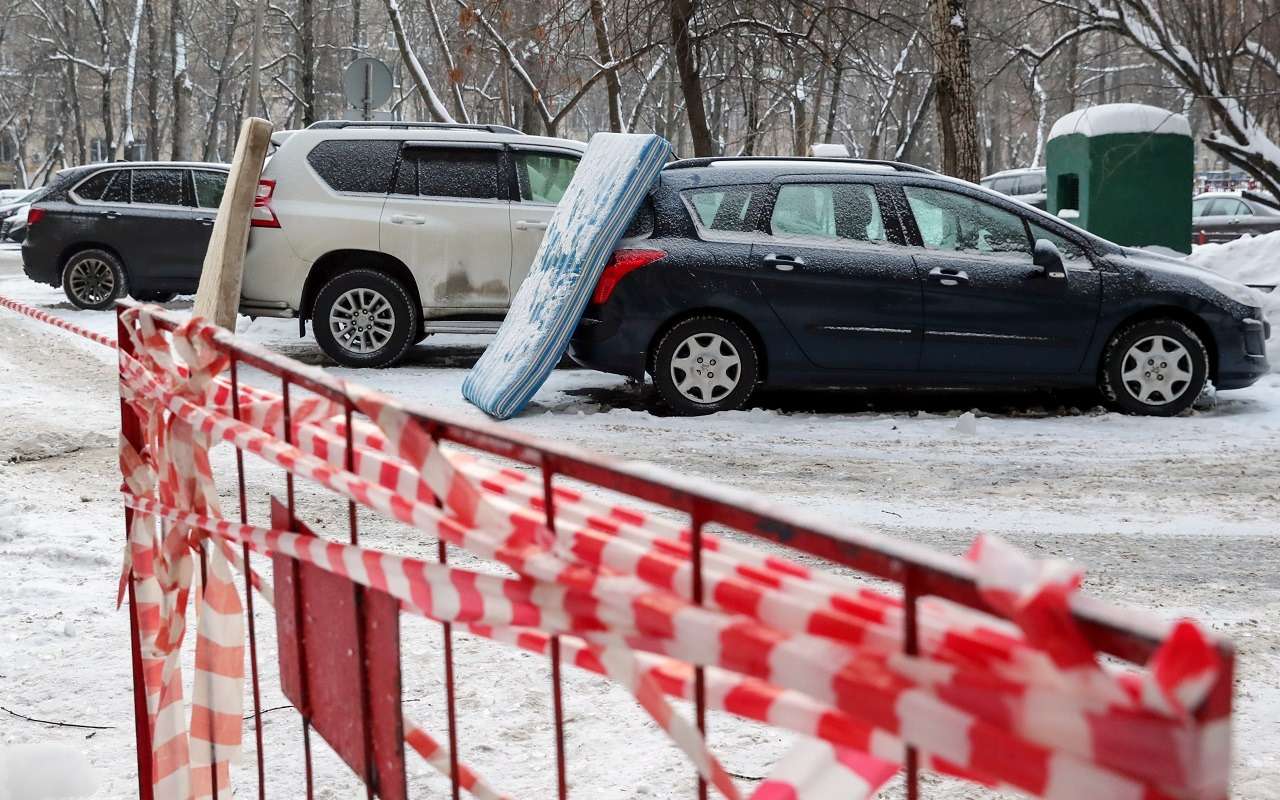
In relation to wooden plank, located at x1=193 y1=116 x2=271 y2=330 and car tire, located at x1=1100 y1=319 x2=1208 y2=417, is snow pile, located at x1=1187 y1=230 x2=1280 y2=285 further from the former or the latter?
wooden plank, located at x1=193 y1=116 x2=271 y2=330

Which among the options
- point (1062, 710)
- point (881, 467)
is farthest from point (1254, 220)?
point (1062, 710)

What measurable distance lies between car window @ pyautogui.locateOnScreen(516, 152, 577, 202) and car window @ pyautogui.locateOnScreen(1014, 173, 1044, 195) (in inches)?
1055

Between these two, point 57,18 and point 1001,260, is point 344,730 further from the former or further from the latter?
point 57,18

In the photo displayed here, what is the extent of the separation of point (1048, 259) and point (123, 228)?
11179 mm

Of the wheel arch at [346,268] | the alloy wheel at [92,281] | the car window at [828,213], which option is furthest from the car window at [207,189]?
the car window at [828,213]

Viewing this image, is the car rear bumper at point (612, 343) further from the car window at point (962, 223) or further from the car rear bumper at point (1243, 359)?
the car rear bumper at point (1243, 359)

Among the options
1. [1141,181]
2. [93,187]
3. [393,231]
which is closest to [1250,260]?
[1141,181]

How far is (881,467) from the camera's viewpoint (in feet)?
25.8

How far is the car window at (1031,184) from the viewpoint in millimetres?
36812

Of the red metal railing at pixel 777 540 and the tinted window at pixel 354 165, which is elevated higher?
the tinted window at pixel 354 165

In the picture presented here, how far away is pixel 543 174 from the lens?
39.4 ft

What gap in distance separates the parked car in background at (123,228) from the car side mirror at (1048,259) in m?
10.2

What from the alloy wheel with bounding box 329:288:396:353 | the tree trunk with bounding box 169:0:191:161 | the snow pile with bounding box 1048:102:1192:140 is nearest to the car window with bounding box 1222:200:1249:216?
the snow pile with bounding box 1048:102:1192:140

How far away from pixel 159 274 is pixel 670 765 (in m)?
14.2
